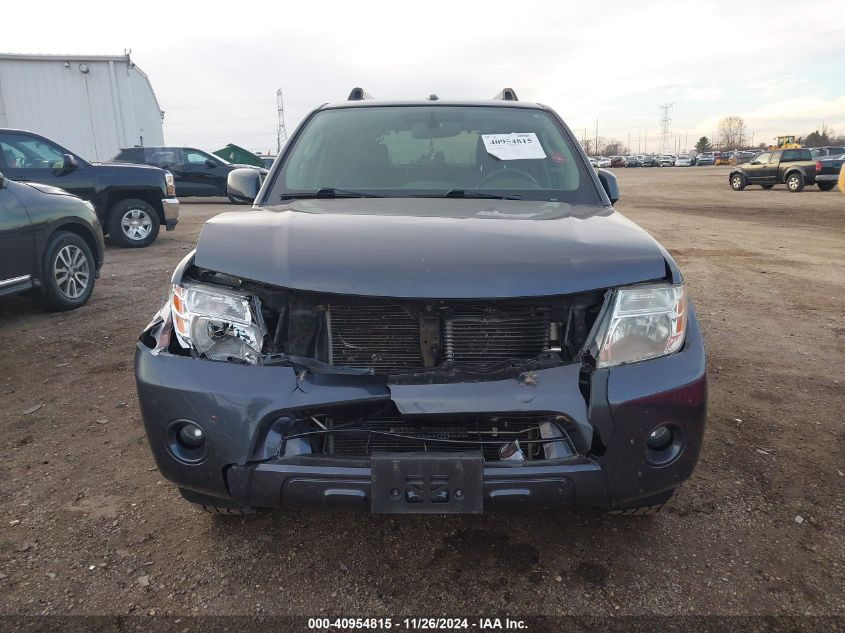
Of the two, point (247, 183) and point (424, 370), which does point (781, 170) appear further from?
point (424, 370)

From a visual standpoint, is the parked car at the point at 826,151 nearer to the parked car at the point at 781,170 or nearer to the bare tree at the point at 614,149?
the parked car at the point at 781,170

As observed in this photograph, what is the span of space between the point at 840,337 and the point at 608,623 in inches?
164

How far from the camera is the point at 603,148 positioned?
145125 mm

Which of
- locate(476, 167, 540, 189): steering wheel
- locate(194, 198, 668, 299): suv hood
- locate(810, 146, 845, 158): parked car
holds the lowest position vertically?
locate(194, 198, 668, 299): suv hood

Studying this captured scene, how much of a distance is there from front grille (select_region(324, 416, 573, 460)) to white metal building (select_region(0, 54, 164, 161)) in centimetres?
2050

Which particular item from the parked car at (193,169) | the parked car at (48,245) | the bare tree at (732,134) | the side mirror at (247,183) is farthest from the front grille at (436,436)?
the bare tree at (732,134)

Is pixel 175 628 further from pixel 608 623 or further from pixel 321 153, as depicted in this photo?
pixel 321 153

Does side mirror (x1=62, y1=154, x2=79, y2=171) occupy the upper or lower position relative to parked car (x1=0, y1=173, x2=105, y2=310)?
upper

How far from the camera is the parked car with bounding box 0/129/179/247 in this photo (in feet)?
24.3

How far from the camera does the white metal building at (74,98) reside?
59.5 feet

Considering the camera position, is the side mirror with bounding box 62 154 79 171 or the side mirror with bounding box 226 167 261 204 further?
the side mirror with bounding box 62 154 79 171

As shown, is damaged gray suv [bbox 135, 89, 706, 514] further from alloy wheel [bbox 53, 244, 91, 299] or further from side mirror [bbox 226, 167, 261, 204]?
alloy wheel [bbox 53, 244, 91, 299]

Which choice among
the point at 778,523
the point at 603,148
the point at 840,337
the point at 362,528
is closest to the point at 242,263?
the point at 362,528

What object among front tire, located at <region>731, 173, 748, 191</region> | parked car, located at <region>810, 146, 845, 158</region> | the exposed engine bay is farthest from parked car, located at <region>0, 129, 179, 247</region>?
parked car, located at <region>810, 146, 845, 158</region>
